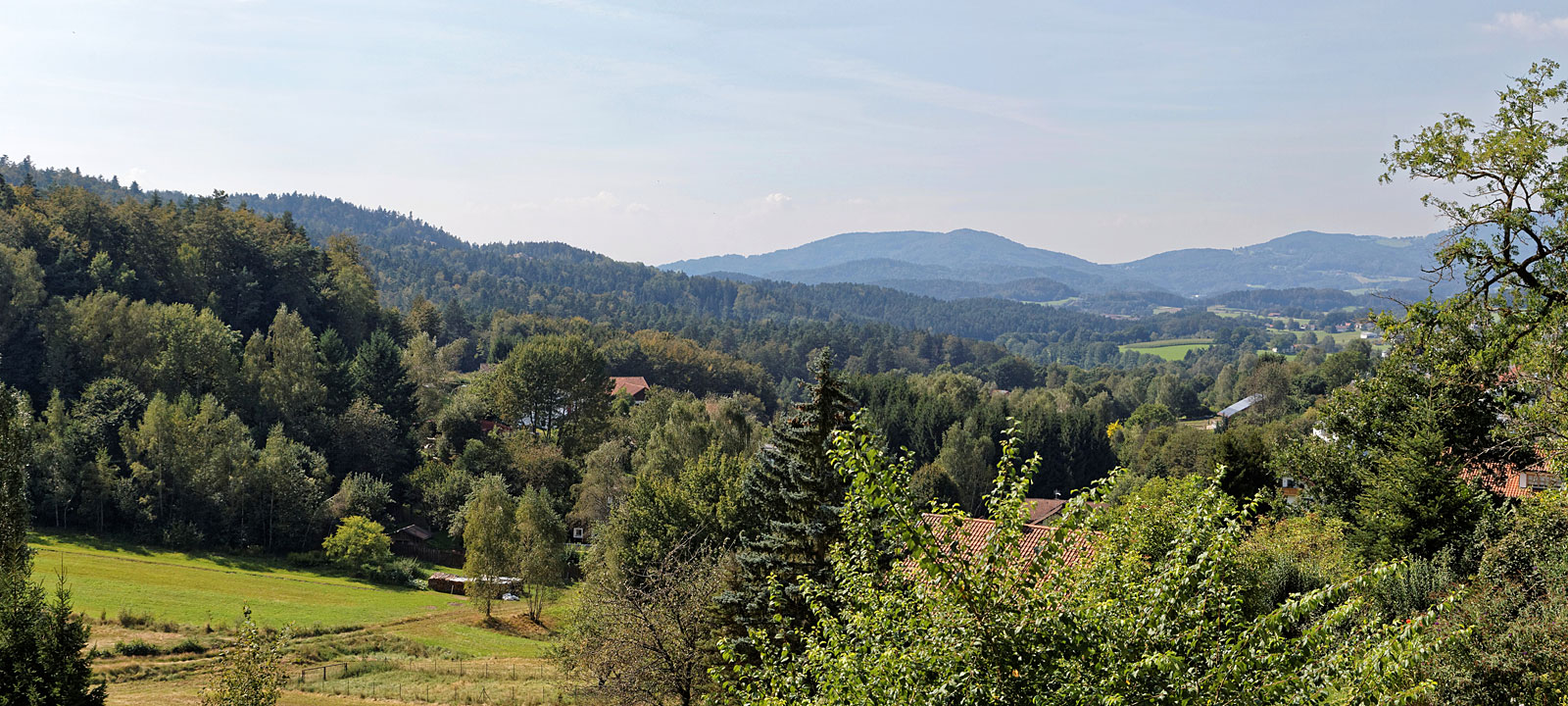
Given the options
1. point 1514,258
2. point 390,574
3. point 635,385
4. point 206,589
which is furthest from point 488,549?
point 635,385

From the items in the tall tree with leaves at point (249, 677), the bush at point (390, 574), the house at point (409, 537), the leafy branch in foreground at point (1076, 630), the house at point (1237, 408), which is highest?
the leafy branch in foreground at point (1076, 630)

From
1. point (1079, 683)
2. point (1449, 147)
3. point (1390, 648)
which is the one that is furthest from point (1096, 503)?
point (1449, 147)

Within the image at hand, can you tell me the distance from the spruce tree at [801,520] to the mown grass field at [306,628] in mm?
5746

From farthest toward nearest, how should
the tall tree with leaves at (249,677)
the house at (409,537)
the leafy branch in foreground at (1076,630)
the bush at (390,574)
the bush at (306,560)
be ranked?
the house at (409,537) → the bush at (306,560) → the bush at (390,574) → the tall tree with leaves at (249,677) → the leafy branch in foreground at (1076,630)

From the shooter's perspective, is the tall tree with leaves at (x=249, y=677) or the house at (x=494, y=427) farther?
the house at (x=494, y=427)

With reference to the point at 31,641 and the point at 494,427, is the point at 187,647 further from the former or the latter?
the point at 494,427

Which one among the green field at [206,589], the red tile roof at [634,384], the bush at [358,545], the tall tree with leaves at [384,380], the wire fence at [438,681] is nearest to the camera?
the wire fence at [438,681]

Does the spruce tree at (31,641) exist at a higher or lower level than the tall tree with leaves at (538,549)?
higher

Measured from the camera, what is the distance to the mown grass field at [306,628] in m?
27.9

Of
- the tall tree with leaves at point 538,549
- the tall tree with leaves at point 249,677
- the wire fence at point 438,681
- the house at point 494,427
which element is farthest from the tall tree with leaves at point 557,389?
Answer: the tall tree with leaves at point 249,677

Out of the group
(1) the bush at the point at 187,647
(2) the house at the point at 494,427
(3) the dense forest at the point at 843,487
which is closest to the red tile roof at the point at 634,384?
(3) the dense forest at the point at 843,487

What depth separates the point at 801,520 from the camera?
22.6 metres

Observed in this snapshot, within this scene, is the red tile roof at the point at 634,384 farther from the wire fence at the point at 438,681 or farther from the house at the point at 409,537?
the wire fence at the point at 438,681

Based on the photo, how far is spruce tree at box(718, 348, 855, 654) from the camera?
2173cm
